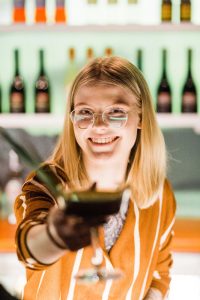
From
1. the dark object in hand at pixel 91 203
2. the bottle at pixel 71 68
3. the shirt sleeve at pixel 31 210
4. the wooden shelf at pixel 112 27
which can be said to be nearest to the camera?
the dark object in hand at pixel 91 203

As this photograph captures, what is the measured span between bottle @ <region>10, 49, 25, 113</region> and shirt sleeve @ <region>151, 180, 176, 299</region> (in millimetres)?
1436

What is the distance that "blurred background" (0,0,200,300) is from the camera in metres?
2.75

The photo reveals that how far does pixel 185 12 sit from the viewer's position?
2.77 m

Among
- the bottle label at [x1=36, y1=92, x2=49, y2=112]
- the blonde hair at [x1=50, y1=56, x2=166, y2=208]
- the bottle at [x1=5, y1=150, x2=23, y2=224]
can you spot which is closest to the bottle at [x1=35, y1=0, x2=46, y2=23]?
the bottle label at [x1=36, y1=92, x2=49, y2=112]

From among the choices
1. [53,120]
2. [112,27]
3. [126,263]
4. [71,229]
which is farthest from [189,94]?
[71,229]

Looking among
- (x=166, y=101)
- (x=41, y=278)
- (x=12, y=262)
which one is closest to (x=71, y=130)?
(x=41, y=278)

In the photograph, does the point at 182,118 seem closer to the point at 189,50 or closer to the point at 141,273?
the point at 189,50

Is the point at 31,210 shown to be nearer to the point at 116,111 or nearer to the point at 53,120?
the point at 116,111

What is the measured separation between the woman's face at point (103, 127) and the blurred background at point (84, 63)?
1.38 meters

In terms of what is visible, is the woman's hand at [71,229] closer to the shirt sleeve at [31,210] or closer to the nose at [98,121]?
the shirt sleeve at [31,210]

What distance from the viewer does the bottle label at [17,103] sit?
2844 mm

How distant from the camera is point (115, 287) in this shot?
1.40m

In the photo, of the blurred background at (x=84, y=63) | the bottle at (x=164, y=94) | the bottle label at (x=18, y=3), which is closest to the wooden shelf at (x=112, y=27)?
the blurred background at (x=84, y=63)

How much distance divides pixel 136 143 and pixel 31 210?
0.45m
